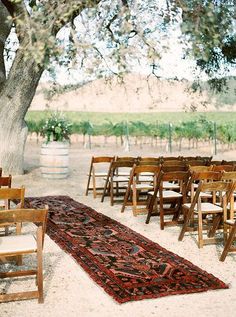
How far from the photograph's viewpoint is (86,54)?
729 centimetres

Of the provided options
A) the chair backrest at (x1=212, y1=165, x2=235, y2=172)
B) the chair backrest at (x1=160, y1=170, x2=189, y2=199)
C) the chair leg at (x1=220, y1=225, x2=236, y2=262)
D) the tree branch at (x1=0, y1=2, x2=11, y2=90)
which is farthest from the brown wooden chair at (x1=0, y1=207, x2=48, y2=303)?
the tree branch at (x1=0, y1=2, x2=11, y2=90)

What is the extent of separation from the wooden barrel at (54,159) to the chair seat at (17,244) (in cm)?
845

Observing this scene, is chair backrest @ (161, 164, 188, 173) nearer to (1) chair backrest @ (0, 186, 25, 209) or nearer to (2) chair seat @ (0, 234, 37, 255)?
(1) chair backrest @ (0, 186, 25, 209)

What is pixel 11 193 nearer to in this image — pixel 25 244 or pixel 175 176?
pixel 25 244

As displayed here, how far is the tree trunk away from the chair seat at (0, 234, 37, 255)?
9.14 metres

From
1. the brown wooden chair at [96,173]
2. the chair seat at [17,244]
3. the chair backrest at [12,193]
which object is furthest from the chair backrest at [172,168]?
the chair seat at [17,244]

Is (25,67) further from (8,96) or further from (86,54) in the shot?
(86,54)

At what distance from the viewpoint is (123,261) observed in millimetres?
5922

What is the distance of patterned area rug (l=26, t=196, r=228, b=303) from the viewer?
5.04m

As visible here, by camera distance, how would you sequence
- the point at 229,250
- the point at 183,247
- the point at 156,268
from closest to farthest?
1. the point at 156,268
2. the point at 229,250
3. the point at 183,247

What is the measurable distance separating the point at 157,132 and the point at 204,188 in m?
24.0

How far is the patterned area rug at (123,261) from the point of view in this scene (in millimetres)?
5043

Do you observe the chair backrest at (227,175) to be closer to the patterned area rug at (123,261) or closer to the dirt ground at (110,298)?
the dirt ground at (110,298)

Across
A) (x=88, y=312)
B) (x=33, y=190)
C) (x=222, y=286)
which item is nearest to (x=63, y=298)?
(x=88, y=312)
